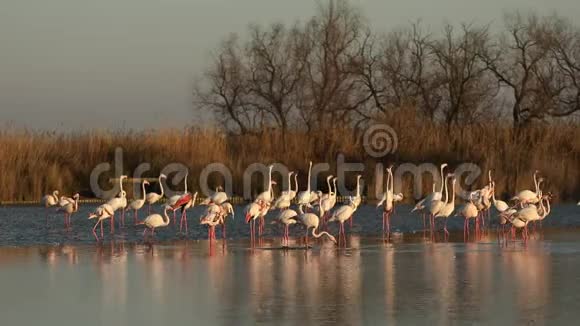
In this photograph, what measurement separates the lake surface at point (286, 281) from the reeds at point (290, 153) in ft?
29.6

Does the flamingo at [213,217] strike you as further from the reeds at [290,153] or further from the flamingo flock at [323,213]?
the reeds at [290,153]

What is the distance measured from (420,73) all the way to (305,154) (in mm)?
13504

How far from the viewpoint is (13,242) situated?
62.7ft

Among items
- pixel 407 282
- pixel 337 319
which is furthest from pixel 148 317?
pixel 407 282

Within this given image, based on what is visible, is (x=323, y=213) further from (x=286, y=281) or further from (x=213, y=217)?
(x=286, y=281)

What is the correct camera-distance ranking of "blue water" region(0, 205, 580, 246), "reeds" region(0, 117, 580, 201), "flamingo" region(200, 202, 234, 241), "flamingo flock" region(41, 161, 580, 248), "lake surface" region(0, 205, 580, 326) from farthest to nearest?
1. "reeds" region(0, 117, 580, 201)
2. "blue water" region(0, 205, 580, 246)
3. "flamingo flock" region(41, 161, 580, 248)
4. "flamingo" region(200, 202, 234, 241)
5. "lake surface" region(0, 205, 580, 326)

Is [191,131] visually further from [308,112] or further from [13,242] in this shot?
[13,242]

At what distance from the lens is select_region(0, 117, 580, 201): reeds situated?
29328 millimetres

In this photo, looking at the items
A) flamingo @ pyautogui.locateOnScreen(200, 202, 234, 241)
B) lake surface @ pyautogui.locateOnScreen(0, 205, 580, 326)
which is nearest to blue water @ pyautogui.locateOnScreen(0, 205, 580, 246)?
lake surface @ pyautogui.locateOnScreen(0, 205, 580, 326)

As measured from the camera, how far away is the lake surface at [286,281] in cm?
1064

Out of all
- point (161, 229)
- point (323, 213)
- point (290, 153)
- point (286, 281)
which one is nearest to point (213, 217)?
point (323, 213)

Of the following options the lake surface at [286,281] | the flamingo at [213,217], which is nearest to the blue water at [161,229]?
the lake surface at [286,281]

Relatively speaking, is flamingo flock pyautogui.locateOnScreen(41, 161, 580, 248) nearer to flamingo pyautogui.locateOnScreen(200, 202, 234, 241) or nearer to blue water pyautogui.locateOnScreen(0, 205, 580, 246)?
flamingo pyautogui.locateOnScreen(200, 202, 234, 241)

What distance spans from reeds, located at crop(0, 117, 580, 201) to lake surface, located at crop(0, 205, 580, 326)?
904 cm
